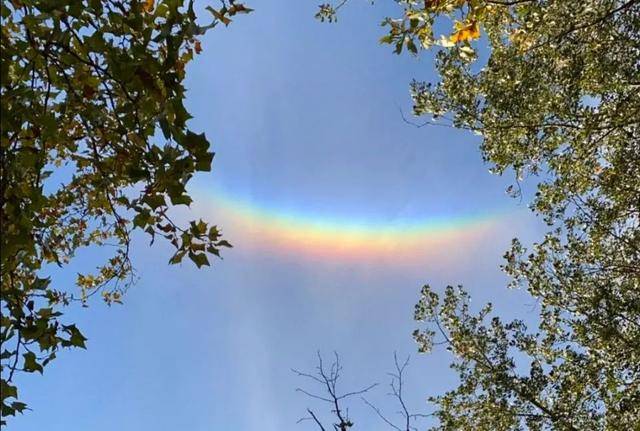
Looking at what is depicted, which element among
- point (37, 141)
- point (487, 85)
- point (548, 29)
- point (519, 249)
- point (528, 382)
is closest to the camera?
point (37, 141)

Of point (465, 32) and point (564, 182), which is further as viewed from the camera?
point (564, 182)

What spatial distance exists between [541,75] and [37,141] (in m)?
7.80

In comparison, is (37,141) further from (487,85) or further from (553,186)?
(553,186)

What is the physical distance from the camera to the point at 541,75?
8500mm

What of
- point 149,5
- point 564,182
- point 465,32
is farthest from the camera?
point 564,182

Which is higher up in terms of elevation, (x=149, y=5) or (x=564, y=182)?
(x=564, y=182)

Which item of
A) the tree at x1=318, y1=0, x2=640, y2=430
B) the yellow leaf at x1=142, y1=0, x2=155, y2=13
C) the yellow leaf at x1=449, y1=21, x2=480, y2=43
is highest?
the tree at x1=318, y1=0, x2=640, y2=430

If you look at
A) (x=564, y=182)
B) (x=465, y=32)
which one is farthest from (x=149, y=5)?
(x=564, y=182)

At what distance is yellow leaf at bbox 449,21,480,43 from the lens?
3609 millimetres

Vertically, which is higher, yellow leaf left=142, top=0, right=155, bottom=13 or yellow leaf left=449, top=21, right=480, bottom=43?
yellow leaf left=449, top=21, right=480, bottom=43

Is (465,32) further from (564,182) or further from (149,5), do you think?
(564,182)

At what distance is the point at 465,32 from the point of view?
3619 mm

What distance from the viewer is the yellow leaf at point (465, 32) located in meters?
3.61

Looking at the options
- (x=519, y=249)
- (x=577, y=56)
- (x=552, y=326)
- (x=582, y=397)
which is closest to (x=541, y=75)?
(x=577, y=56)
